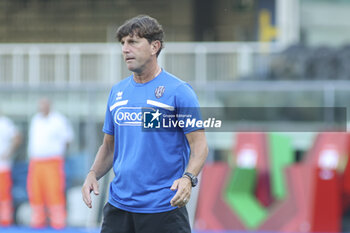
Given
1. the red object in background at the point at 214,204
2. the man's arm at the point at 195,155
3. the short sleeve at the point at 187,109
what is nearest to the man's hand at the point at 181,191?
the man's arm at the point at 195,155

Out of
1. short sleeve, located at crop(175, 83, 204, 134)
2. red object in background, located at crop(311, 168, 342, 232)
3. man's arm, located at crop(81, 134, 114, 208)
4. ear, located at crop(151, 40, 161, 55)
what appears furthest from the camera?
red object in background, located at crop(311, 168, 342, 232)

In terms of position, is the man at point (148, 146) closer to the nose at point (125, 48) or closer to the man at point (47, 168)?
the nose at point (125, 48)

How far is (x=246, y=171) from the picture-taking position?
10.1 m

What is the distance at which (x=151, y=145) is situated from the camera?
4188 mm

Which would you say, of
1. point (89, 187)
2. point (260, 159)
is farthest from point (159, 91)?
point (260, 159)

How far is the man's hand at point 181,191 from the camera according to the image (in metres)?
3.95

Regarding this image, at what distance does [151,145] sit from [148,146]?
0.06 ft

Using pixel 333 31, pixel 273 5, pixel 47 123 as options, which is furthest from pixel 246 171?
pixel 273 5

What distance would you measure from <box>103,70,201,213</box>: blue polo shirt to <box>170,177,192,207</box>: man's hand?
0.61ft

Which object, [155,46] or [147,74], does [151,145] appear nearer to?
[147,74]

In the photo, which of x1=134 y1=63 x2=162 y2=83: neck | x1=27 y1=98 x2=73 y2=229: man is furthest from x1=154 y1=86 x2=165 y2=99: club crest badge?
x1=27 y1=98 x2=73 y2=229: man

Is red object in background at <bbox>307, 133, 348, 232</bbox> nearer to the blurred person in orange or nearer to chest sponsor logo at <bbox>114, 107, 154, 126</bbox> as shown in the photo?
the blurred person in orange

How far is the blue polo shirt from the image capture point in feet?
13.6

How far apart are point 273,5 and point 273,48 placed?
13.2 feet
